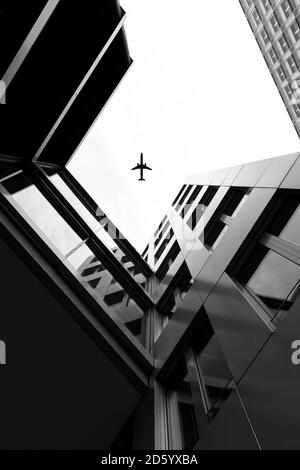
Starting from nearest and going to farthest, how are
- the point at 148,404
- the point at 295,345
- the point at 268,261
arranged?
the point at 295,345 < the point at 268,261 < the point at 148,404

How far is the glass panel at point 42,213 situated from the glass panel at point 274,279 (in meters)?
4.07

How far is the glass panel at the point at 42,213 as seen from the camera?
6997 mm

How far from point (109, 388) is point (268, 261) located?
396cm

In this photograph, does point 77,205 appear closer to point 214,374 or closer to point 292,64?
point 214,374

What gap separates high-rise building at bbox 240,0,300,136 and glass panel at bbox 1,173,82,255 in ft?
105

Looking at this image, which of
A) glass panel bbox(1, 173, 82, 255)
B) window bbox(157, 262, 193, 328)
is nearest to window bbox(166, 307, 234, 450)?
glass panel bbox(1, 173, 82, 255)

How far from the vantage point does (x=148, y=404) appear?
5.99 metres

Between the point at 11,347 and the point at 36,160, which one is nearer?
the point at 11,347

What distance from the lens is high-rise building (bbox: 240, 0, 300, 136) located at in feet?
100

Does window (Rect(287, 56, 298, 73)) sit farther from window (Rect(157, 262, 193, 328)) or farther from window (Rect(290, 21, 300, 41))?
window (Rect(157, 262, 193, 328))

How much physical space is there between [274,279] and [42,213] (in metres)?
5.89

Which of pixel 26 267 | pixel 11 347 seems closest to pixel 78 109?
pixel 26 267

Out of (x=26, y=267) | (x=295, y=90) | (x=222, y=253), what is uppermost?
(x=295, y=90)
